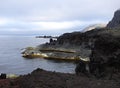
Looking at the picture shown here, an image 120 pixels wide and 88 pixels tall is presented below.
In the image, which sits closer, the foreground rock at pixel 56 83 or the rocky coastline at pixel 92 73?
the foreground rock at pixel 56 83

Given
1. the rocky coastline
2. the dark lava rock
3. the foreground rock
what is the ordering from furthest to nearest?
the dark lava rock < the rocky coastline < the foreground rock

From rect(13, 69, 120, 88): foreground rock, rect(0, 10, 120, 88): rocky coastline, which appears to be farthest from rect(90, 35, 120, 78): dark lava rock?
rect(13, 69, 120, 88): foreground rock

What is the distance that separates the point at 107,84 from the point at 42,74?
5547 millimetres

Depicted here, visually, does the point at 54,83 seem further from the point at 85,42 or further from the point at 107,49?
the point at 85,42

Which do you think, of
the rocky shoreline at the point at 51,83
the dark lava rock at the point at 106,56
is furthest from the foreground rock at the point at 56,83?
the dark lava rock at the point at 106,56

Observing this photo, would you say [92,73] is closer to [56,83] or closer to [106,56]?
[106,56]

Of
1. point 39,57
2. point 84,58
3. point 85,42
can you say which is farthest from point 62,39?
point 84,58

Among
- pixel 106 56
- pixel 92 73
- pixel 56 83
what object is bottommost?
pixel 92 73

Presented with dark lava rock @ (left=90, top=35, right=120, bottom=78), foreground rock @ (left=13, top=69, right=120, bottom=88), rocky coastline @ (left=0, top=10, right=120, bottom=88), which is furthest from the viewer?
dark lava rock @ (left=90, top=35, right=120, bottom=78)

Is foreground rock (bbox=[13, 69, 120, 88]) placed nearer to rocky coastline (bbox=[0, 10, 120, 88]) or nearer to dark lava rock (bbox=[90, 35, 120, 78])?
rocky coastline (bbox=[0, 10, 120, 88])

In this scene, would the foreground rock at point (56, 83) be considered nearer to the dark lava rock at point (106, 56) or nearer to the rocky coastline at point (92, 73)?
the rocky coastline at point (92, 73)

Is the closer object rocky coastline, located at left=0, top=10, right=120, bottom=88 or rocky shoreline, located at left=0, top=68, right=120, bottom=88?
rocky shoreline, located at left=0, top=68, right=120, bottom=88

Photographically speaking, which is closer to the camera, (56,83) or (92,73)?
(56,83)

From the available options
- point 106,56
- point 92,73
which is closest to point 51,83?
point 92,73
